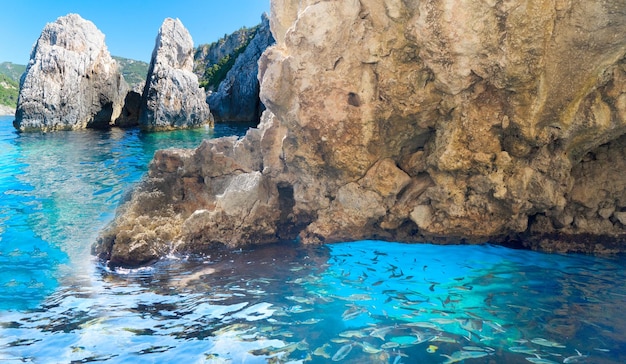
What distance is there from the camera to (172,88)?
119 ft

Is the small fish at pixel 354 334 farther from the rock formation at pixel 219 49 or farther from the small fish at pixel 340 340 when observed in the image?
the rock formation at pixel 219 49

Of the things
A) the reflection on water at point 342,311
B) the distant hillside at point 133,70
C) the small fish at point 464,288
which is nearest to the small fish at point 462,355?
the reflection on water at point 342,311

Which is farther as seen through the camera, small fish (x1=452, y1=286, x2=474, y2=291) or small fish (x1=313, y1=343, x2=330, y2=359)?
small fish (x1=452, y1=286, x2=474, y2=291)

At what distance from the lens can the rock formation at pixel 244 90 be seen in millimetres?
42312

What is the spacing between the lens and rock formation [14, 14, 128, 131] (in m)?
34.4

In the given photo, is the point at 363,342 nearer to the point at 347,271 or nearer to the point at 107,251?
the point at 347,271

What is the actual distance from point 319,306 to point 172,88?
35.2 meters

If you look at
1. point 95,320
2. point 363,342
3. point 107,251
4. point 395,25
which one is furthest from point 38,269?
point 395,25

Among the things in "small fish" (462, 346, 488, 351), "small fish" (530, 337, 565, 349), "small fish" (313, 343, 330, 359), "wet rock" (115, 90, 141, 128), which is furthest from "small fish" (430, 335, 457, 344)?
"wet rock" (115, 90, 141, 128)

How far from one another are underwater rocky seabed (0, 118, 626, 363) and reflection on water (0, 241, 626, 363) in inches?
0.7

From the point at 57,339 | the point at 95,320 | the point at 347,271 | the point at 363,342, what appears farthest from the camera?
the point at 347,271

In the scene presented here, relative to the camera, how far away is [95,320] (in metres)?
4.61

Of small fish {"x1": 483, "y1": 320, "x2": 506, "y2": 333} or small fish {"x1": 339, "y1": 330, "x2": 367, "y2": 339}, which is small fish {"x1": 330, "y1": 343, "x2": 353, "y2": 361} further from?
small fish {"x1": 483, "y1": 320, "x2": 506, "y2": 333}

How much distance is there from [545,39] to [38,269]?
25.7ft
